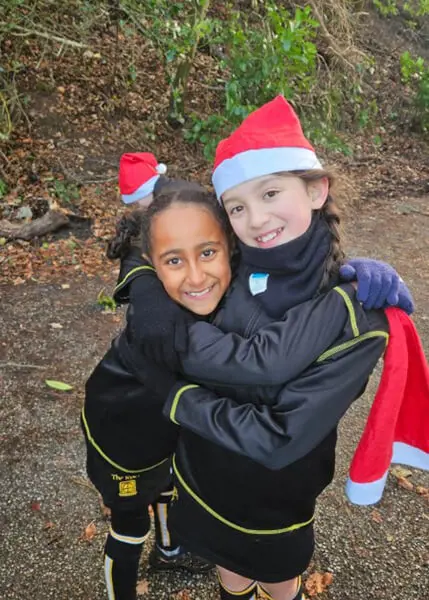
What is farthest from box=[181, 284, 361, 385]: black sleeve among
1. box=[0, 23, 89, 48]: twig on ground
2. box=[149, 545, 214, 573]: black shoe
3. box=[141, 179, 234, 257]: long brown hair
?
box=[0, 23, 89, 48]: twig on ground

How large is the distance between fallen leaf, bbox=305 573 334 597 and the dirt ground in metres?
0.03

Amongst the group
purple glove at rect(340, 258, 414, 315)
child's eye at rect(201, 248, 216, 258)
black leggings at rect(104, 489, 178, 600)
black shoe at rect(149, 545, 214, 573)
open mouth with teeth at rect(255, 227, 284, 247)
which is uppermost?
open mouth with teeth at rect(255, 227, 284, 247)

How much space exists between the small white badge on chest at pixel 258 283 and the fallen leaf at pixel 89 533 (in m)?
1.83

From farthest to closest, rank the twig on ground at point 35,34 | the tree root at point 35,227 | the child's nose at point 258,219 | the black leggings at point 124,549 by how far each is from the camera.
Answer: the twig on ground at point 35,34 → the tree root at point 35,227 → the black leggings at point 124,549 → the child's nose at point 258,219

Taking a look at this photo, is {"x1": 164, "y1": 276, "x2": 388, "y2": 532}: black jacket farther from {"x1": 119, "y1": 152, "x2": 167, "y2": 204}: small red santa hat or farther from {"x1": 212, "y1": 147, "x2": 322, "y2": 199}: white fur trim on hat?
{"x1": 119, "y1": 152, "x2": 167, "y2": 204}: small red santa hat

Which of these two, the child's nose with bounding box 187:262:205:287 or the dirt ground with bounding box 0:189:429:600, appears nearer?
the child's nose with bounding box 187:262:205:287

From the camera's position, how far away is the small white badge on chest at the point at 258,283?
1665mm

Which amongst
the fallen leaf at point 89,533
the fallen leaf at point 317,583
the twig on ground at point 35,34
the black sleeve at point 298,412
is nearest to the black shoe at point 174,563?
the fallen leaf at point 89,533

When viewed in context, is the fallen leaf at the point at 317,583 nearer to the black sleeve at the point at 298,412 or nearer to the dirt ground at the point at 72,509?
the dirt ground at the point at 72,509

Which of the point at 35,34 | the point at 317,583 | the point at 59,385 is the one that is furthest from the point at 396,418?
the point at 35,34

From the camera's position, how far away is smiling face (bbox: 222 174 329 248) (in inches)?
63.2

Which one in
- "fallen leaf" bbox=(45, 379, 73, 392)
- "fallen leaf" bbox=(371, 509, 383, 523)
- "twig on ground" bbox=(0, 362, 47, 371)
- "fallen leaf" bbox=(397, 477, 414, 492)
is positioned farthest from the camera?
"twig on ground" bbox=(0, 362, 47, 371)

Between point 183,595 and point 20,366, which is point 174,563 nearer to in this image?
point 183,595

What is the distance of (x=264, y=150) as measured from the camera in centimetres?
167
